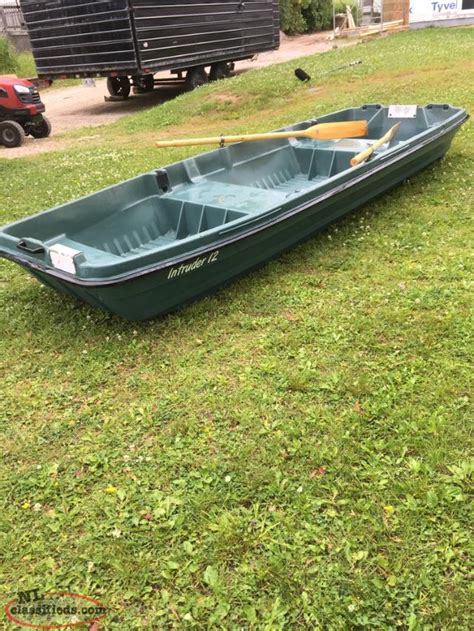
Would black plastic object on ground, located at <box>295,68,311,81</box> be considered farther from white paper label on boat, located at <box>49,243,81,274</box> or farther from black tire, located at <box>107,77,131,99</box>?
white paper label on boat, located at <box>49,243,81,274</box>

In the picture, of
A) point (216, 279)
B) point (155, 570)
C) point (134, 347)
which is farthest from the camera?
point (216, 279)

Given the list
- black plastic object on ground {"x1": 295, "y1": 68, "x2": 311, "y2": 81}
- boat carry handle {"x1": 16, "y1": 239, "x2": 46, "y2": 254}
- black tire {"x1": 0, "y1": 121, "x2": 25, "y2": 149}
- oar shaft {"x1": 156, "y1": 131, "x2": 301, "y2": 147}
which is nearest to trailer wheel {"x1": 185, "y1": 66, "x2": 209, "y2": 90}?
black plastic object on ground {"x1": 295, "y1": 68, "x2": 311, "y2": 81}

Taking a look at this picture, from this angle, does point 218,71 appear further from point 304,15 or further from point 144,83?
point 304,15

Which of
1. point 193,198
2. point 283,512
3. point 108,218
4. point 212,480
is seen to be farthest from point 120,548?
point 193,198

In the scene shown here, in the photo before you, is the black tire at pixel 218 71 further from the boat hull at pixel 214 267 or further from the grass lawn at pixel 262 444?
the grass lawn at pixel 262 444

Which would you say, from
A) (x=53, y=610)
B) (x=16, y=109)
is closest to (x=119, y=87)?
(x=16, y=109)

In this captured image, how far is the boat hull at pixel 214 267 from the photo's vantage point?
4.11 meters

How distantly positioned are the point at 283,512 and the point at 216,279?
2.30 metres

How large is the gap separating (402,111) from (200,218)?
404 centimetres

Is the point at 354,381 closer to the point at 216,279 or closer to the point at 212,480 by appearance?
the point at 212,480

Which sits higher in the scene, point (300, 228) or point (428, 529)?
point (300, 228)

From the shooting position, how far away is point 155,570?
2.71 metres

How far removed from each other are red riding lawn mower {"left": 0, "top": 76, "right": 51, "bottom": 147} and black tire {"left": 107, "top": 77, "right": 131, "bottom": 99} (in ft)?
18.2

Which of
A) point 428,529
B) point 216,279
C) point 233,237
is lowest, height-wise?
point 428,529
